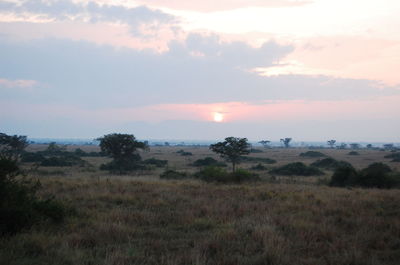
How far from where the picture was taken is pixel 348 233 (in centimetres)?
966

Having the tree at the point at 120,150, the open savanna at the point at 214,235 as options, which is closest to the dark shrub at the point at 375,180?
the open savanna at the point at 214,235

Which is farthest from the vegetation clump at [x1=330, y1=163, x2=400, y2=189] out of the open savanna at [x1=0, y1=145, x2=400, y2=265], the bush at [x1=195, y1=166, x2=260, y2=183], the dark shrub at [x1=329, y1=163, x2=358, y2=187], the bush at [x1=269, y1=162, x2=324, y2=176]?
the open savanna at [x1=0, y1=145, x2=400, y2=265]

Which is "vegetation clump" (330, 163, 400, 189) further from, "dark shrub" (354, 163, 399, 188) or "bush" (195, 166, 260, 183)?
"bush" (195, 166, 260, 183)

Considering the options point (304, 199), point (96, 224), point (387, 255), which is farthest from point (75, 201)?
point (387, 255)

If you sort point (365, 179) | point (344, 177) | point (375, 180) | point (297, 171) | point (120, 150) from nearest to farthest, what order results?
1. point (375, 180)
2. point (365, 179)
3. point (344, 177)
4. point (297, 171)
5. point (120, 150)

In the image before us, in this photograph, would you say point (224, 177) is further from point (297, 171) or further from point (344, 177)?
point (297, 171)

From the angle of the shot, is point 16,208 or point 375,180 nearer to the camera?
point 16,208

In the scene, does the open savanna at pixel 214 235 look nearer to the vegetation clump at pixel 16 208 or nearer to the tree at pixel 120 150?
the vegetation clump at pixel 16 208

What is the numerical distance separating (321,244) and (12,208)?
7482 mm

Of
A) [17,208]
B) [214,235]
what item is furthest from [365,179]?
[17,208]

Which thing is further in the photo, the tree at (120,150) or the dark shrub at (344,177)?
the tree at (120,150)

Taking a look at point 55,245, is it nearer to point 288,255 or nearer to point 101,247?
point 101,247

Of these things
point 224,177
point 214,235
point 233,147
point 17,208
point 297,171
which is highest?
point 233,147

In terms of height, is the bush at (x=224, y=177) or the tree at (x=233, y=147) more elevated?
the tree at (x=233, y=147)
